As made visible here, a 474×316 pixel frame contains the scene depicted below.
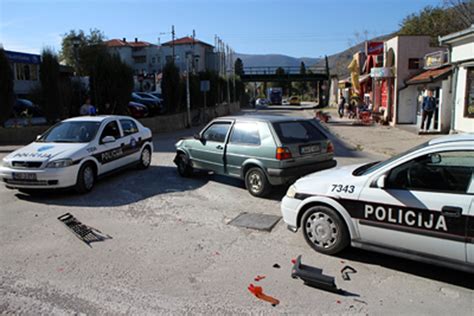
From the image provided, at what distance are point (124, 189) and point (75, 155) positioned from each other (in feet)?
4.22

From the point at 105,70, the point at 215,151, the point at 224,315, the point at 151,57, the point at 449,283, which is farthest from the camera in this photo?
the point at 151,57

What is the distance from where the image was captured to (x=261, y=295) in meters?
4.09

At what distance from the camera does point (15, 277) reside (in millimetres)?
4578

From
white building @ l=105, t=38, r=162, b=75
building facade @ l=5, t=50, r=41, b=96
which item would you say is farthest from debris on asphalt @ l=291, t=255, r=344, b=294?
white building @ l=105, t=38, r=162, b=75

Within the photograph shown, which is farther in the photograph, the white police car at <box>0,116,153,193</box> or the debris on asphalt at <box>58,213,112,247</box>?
the white police car at <box>0,116,153,193</box>

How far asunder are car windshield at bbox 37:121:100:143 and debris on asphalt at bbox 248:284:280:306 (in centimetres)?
585

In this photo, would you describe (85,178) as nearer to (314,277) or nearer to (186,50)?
(314,277)

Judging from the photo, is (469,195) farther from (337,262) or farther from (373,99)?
(373,99)

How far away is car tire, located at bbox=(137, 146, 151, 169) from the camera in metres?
10.9

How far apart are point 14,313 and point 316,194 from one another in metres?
3.45

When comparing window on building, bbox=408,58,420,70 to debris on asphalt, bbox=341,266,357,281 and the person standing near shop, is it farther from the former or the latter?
debris on asphalt, bbox=341,266,357,281

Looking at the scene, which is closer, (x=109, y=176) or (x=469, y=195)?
(x=469, y=195)

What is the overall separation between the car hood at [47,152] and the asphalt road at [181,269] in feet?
3.14

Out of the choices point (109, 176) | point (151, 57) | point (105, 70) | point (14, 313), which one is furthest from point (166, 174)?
point (151, 57)
